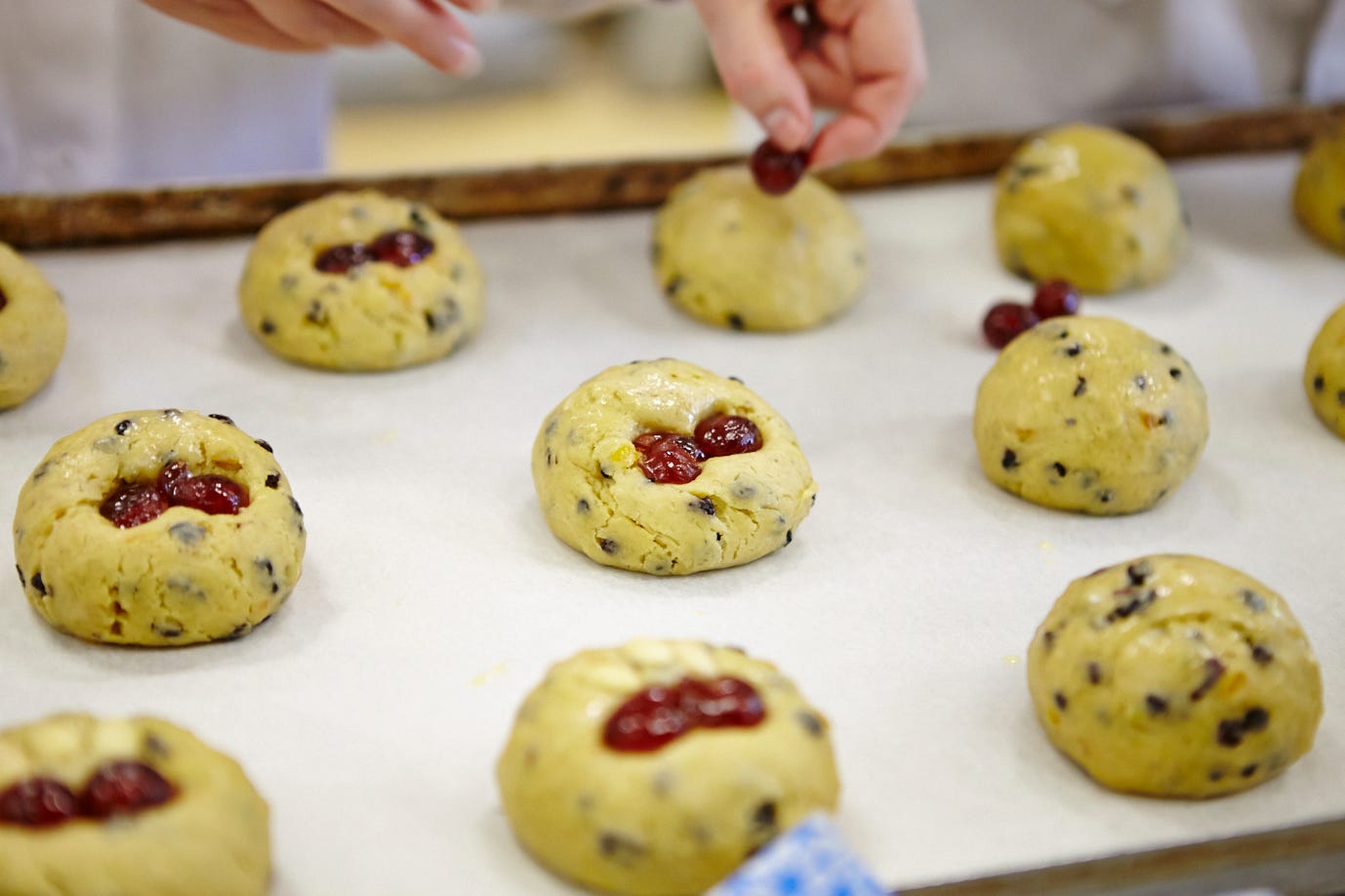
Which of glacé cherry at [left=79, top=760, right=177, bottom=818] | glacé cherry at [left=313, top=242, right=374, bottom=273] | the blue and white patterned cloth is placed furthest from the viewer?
glacé cherry at [left=313, top=242, right=374, bottom=273]

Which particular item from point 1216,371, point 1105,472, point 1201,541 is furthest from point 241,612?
point 1216,371

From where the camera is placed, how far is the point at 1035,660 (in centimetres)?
189

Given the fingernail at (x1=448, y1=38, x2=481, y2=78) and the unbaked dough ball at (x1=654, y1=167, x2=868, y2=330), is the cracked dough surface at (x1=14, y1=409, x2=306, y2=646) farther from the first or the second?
the unbaked dough ball at (x1=654, y1=167, x2=868, y2=330)

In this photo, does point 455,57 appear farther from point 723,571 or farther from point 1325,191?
point 1325,191

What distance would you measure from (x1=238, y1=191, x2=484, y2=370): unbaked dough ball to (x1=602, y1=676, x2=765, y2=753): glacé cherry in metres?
1.22

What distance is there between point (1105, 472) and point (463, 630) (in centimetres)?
110

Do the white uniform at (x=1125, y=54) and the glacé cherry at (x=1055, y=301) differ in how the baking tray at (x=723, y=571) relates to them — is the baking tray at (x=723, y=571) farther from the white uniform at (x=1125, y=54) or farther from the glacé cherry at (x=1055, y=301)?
the white uniform at (x=1125, y=54)

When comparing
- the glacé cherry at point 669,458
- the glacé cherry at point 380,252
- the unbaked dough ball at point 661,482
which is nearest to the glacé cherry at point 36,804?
the unbaked dough ball at point 661,482

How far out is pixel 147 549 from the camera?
1945 millimetres

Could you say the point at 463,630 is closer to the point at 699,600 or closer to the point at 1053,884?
the point at 699,600

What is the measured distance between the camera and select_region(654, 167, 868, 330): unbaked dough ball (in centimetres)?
283

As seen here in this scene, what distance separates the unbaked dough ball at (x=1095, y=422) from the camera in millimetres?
2322

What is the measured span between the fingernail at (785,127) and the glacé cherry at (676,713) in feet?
4.38

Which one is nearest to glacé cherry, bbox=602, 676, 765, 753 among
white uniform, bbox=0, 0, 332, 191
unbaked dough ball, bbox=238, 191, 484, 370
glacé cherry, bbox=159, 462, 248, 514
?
glacé cherry, bbox=159, 462, 248, 514
